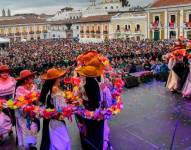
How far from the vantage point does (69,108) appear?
4645 millimetres

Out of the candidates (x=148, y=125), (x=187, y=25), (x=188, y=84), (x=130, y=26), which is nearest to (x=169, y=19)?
(x=187, y=25)

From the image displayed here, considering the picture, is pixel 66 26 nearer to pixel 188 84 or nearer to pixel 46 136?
pixel 188 84

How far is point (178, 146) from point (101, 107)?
1.63 m

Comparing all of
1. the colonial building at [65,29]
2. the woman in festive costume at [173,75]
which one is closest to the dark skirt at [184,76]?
the woman in festive costume at [173,75]

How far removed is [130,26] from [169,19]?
7.63 m

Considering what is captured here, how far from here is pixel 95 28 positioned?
187 ft

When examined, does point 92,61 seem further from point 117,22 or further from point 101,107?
point 117,22

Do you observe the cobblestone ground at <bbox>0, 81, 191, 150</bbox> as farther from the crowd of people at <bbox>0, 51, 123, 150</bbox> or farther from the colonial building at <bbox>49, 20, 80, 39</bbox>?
the colonial building at <bbox>49, 20, 80, 39</bbox>

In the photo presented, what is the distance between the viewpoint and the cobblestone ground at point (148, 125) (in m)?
5.58

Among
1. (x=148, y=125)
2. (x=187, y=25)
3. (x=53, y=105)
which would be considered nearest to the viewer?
(x=53, y=105)

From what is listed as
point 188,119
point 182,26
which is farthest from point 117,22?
point 188,119

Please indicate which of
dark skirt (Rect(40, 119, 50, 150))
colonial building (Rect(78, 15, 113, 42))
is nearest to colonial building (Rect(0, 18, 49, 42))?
colonial building (Rect(78, 15, 113, 42))

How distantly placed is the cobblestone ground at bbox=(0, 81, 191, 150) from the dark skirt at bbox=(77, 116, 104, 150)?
1.35 feet

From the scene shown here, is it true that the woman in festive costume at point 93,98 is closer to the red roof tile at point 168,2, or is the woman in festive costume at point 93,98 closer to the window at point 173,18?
the red roof tile at point 168,2
